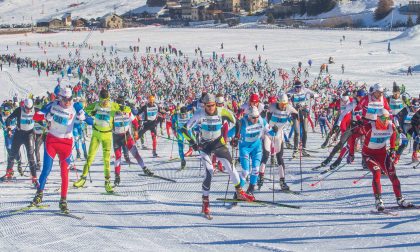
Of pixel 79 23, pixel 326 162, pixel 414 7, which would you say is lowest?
pixel 326 162

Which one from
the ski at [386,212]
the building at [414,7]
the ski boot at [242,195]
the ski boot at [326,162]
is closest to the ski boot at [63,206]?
the ski boot at [242,195]

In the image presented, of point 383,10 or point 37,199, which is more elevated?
point 383,10

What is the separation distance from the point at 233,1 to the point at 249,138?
429 ft

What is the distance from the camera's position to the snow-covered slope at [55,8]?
15895 cm

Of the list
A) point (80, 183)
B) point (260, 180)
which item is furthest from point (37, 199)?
point (260, 180)

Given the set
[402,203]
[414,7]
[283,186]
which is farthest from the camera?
[414,7]

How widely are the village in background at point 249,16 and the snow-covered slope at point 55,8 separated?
3.27m

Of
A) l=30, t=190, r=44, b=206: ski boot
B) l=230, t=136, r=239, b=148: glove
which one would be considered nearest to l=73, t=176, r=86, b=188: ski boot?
l=30, t=190, r=44, b=206: ski boot

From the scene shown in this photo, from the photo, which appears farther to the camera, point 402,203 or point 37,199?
point 37,199

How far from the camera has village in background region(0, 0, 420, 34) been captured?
103m

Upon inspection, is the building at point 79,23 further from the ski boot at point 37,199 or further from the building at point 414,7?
the ski boot at point 37,199

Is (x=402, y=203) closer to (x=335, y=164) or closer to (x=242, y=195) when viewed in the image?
(x=242, y=195)

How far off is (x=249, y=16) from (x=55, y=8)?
8239cm

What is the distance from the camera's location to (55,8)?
6978 inches
